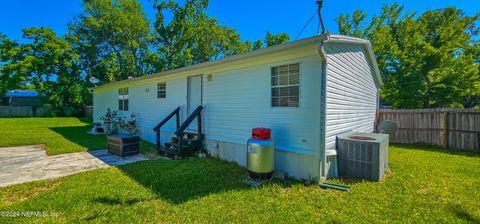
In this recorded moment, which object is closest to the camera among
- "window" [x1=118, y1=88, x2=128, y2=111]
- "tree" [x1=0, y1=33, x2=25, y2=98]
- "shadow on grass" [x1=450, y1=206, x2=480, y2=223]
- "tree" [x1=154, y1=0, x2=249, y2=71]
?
"shadow on grass" [x1=450, y1=206, x2=480, y2=223]

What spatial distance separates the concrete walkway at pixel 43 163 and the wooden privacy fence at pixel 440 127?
34.4ft

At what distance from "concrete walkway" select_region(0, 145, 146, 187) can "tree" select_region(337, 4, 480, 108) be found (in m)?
16.7

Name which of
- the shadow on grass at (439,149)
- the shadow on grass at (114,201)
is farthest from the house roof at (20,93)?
the shadow on grass at (439,149)

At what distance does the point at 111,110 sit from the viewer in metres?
13.9

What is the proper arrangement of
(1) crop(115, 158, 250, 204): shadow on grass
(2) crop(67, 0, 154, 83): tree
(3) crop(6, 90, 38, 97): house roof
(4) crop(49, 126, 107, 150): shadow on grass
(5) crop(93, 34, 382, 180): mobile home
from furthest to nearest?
(3) crop(6, 90, 38, 97): house roof, (2) crop(67, 0, 154, 83): tree, (4) crop(49, 126, 107, 150): shadow on grass, (5) crop(93, 34, 382, 180): mobile home, (1) crop(115, 158, 250, 204): shadow on grass

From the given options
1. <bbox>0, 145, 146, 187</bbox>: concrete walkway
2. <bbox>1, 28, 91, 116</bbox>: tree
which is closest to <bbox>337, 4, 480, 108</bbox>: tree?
<bbox>0, 145, 146, 187</bbox>: concrete walkway

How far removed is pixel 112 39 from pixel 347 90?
25.9 m

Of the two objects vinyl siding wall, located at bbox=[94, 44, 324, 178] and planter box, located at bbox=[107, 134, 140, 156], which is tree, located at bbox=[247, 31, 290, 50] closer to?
vinyl siding wall, located at bbox=[94, 44, 324, 178]

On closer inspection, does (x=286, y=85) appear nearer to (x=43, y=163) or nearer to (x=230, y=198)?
(x=230, y=198)

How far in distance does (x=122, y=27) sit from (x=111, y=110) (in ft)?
44.8

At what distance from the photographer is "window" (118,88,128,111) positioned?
12117 mm

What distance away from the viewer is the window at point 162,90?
9.12 metres

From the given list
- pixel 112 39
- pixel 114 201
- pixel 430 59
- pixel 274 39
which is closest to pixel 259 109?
pixel 114 201

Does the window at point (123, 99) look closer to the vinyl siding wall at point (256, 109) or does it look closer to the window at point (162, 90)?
the window at point (162, 90)
